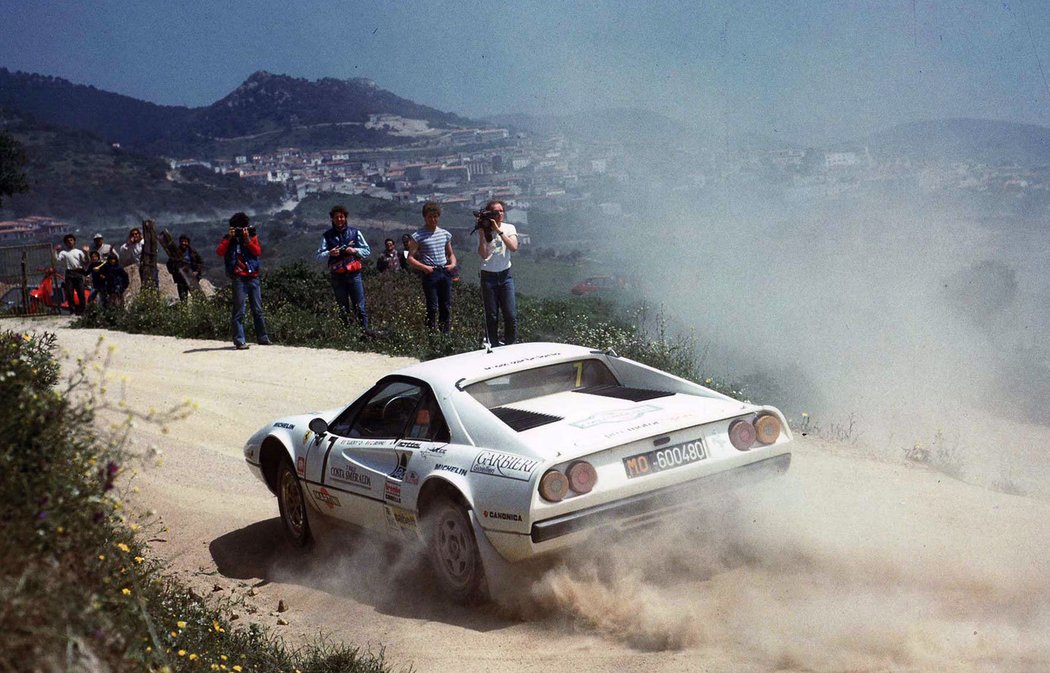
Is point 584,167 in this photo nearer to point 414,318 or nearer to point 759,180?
point 759,180

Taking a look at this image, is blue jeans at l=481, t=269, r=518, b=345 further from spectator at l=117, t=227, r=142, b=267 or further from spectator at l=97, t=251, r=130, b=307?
spectator at l=117, t=227, r=142, b=267

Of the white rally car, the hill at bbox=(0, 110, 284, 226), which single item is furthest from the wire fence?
the hill at bbox=(0, 110, 284, 226)

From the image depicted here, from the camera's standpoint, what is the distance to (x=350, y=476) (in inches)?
322

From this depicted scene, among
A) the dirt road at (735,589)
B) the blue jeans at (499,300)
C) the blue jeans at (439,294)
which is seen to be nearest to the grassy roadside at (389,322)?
the blue jeans at (439,294)

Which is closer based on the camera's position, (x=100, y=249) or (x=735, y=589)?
(x=735, y=589)

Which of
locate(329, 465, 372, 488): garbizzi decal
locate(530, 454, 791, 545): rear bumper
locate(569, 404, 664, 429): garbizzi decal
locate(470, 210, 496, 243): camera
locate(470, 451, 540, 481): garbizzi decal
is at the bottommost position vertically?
locate(329, 465, 372, 488): garbizzi decal

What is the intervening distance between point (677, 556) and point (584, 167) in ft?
197

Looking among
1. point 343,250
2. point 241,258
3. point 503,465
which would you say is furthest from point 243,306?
point 503,465

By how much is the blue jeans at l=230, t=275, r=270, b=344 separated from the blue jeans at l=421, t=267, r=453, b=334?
2.43m

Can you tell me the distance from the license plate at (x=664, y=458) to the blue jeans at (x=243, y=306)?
1124 cm

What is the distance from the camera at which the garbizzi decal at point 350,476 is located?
7.99 meters

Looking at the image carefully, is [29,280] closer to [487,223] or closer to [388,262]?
[388,262]

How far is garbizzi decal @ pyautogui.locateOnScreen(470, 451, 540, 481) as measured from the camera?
6.64 meters

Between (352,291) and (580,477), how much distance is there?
11.6 metres
